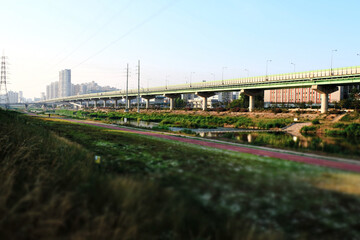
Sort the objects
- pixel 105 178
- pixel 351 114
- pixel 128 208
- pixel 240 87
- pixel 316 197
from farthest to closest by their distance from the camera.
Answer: pixel 240 87 → pixel 351 114 → pixel 105 178 → pixel 316 197 → pixel 128 208

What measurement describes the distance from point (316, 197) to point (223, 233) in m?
3.96

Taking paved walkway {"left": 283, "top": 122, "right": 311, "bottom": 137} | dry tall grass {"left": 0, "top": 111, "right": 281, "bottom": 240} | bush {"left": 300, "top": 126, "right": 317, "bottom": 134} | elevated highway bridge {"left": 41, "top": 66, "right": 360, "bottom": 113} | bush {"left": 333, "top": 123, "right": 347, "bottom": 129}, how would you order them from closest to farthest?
dry tall grass {"left": 0, "top": 111, "right": 281, "bottom": 240}
bush {"left": 333, "top": 123, "right": 347, "bottom": 129}
bush {"left": 300, "top": 126, "right": 317, "bottom": 134}
paved walkway {"left": 283, "top": 122, "right": 311, "bottom": 137}
elevated highway bridge {"left": 41, "top": 66, "right": 360, "bottom": 113}

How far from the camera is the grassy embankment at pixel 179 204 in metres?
5.97

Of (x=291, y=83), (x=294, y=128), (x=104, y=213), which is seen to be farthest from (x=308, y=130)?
(x=104, y=213)

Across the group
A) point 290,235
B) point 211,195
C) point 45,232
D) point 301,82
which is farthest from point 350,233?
point 301,82

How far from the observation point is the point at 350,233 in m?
6.52

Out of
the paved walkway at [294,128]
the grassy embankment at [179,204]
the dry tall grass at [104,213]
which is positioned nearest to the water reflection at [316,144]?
the grassy embankment at [179,204]

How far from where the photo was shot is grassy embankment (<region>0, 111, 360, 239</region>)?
5.97 meters

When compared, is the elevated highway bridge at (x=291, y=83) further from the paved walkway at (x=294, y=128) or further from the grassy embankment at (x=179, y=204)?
the grassy embankment at (x=179, y=204)

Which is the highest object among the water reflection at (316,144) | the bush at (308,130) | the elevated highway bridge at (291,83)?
the elevated highway bridge at (291,83)

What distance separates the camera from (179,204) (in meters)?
7.69

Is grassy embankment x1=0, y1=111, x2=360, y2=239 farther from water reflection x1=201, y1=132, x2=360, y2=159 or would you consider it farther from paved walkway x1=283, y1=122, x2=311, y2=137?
paved walkway x1=283, y1=122, x2=311, y2=137

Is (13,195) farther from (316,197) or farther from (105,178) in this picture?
(316,197)

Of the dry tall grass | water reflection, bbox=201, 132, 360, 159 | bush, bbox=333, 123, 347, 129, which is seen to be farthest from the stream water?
the dry tall grass
